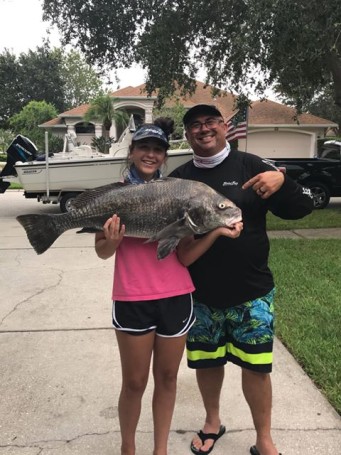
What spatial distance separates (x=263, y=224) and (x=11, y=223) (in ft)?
29.5

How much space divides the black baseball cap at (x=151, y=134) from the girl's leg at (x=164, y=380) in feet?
3.14

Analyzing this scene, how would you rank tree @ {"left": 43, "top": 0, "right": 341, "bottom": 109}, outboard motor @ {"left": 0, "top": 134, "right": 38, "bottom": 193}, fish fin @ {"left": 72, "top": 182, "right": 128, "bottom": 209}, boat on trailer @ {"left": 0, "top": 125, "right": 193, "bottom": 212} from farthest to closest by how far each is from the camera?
outboard motor @ {"left": 0, "top": 134, "right": 38, "bottom": 193}
boat on trailer @ {"left": 0, "top": 125, "right": 193, "bottom": 212}
tree @ {"left": 43, "top": 0, "right": 341, "bottom": 109}
fish fin @ {"left": 72, "top": 182, "right": 128, "bottom": 209}

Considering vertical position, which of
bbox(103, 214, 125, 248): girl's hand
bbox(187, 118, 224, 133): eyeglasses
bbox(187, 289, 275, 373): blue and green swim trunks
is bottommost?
bbox(187, 289, 275, 373): blue and green swim trunks

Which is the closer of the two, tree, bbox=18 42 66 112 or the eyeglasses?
the eyeglasses

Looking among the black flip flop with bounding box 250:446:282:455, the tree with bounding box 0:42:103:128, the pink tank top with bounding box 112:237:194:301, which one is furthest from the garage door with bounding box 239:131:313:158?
the tree with bounding box 0:42:103:128

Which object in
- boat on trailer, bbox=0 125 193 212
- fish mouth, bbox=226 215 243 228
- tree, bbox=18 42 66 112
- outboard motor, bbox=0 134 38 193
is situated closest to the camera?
fish mouth, bbox=226 215 243 228

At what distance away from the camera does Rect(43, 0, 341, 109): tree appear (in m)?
8.10

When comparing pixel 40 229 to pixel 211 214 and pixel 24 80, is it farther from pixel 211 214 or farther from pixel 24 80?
pixel 24 80

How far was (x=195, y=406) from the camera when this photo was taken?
2865 mm

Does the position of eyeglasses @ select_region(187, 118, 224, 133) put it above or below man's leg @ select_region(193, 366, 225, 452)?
above

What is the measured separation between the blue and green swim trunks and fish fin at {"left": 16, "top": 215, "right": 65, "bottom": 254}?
0.83m

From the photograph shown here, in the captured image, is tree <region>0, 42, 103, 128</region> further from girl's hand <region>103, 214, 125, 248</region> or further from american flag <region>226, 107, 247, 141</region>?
girl's hand <region>103, 214, 125, 248</region>

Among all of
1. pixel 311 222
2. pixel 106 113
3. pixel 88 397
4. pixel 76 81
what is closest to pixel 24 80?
pixel 76 81

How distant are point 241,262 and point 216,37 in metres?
10.3
